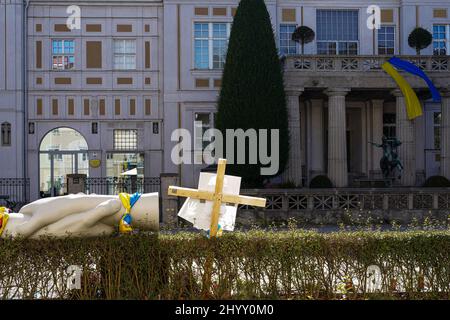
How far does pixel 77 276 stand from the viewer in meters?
8.77

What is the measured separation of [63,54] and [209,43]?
22.0 feet

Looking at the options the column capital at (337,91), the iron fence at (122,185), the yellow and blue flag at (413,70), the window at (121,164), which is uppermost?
the yellow and blue flag at (413,70)

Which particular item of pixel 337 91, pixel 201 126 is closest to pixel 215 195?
pixel 337 91

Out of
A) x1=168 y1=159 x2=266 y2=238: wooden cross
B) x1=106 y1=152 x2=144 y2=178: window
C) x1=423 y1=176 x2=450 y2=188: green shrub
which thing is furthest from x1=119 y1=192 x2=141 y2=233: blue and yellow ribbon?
x1=106 y1=152 x2=144 y2=178: window

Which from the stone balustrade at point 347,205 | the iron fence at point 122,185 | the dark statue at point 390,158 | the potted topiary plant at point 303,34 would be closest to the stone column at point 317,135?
the potted topiary plant at point 303,34

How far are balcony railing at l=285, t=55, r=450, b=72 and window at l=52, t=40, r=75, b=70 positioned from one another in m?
10.3

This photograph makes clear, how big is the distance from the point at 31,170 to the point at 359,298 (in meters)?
23.4

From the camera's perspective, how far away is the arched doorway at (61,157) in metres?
30.0

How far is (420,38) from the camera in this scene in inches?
1128

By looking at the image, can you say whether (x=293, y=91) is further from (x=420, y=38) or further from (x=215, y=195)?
(x=215, y=195)

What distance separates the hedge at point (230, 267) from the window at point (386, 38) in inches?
906

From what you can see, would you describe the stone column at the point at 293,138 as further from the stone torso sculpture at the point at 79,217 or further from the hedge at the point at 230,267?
the stone torso sculpture at the point at 79,217

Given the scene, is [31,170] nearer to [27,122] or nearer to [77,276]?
[27,122]

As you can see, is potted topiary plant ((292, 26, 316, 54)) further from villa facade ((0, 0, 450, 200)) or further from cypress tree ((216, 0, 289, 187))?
cypress tree ((216, 0, 289, 187))
